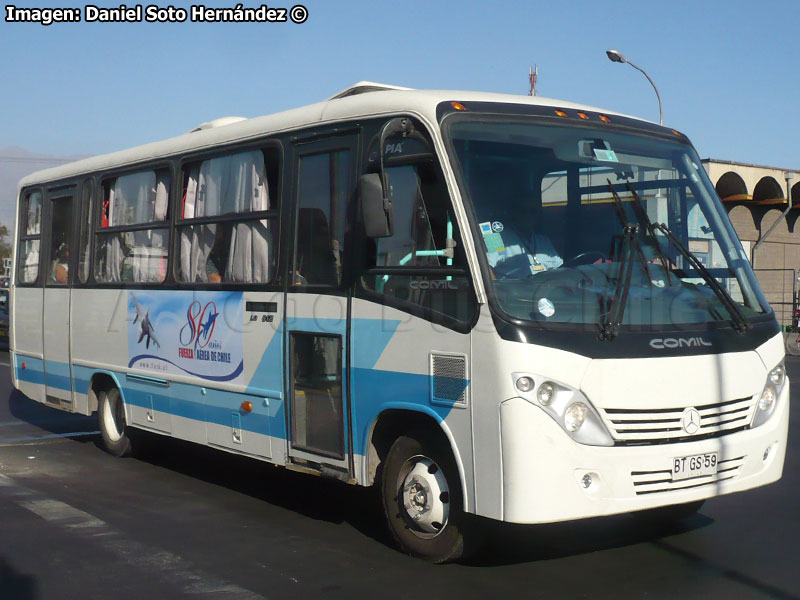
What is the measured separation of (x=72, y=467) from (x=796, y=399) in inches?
441

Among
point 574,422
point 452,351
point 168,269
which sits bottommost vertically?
point 574,422

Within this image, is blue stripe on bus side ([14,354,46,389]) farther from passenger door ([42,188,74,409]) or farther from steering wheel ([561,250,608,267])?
steering wheel ([561,250,608,267])

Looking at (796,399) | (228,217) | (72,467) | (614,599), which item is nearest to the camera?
(614,599)

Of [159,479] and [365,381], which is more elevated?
[365,381]

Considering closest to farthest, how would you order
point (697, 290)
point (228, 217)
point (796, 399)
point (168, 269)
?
point (697, 290), point (228, 217), point (168, 269), point (796, 399)

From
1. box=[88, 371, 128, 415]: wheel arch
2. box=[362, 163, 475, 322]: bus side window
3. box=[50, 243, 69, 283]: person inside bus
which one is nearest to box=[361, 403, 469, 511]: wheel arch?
box=[362, 163, 475, 322]: bus side window

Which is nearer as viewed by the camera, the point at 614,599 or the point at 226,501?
the point at 614,599

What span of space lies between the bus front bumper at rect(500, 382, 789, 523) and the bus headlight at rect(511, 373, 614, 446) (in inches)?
1.5

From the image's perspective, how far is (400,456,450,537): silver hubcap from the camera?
6438mm

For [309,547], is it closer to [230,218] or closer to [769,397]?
[230,218]

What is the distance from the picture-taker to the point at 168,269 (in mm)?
9531

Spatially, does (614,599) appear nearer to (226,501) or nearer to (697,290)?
(697,290)

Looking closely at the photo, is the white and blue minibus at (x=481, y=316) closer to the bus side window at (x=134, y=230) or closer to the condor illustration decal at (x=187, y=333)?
the condor illustration decal at (x=187, y=333)

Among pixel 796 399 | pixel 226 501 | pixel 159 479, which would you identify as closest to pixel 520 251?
pixel 226 501
